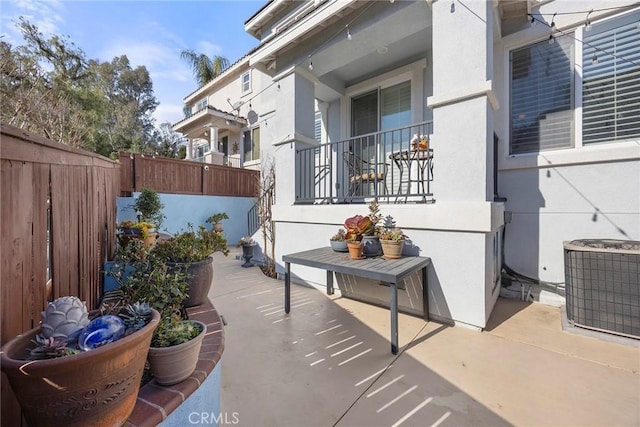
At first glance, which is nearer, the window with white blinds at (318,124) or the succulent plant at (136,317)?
the succulent plant at (136,317)

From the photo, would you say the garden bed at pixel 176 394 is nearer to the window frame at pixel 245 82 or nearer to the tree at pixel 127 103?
the window frame at pixel 245 82

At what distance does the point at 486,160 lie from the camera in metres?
2.86

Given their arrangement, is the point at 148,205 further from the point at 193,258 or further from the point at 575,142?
the point at 575,142

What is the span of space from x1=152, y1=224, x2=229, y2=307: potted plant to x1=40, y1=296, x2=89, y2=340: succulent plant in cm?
82

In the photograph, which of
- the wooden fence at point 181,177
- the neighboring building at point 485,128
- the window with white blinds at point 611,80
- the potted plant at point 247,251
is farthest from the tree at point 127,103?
the window with white blinds at point 611,80

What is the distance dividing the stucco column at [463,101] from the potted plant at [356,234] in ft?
3.05

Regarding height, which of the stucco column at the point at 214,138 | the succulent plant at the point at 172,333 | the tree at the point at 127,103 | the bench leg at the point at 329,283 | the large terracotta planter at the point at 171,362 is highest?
the tree at the point at 127,103

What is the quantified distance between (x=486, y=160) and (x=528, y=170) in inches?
57.6

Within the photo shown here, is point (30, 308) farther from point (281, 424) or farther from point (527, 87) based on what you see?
point (527, 87)

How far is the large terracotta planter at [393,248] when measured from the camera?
10.3 feet

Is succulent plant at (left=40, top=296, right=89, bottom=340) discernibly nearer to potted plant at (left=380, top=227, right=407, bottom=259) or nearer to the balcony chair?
potted plant at (left=380, top=227, right=407, bottom=259)

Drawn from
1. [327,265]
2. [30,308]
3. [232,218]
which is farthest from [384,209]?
[232,218]

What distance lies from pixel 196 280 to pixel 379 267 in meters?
1.73

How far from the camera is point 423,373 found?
2162mm
